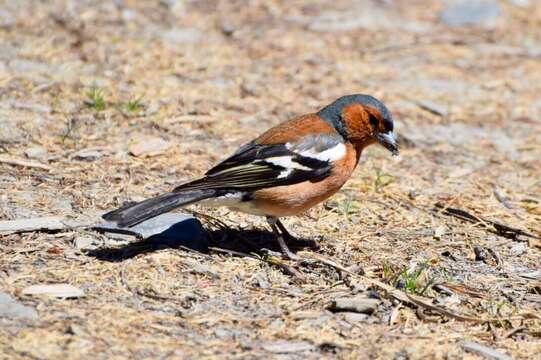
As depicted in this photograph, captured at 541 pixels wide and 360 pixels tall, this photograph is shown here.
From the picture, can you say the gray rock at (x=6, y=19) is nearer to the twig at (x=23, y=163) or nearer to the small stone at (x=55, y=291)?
the twig at (x=23, y=163)

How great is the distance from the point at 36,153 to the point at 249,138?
1.96m

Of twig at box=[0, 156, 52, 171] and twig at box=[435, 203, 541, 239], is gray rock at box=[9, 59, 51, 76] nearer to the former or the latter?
twig at box=[0, 156, 52, 171]

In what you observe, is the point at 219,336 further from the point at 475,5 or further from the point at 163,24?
the point at 475,5

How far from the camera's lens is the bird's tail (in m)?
5.22

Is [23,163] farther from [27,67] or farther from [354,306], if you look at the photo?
[354,306]

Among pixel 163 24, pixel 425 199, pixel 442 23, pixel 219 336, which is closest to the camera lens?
pixel 219 336

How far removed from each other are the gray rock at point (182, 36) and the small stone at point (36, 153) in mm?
3339

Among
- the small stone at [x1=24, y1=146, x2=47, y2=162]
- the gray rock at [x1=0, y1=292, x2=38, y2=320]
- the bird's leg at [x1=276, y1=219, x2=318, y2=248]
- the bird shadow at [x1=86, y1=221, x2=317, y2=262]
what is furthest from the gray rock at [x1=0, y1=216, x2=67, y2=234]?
the bird's leg at [x1=276, y1=219, x2=318, y2=248]

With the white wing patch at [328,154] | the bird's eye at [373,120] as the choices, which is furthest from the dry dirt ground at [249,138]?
the bird's eye at [373,120]

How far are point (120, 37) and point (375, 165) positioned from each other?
370 centimetres

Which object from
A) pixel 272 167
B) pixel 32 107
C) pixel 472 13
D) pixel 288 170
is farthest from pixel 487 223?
pixel 472 13

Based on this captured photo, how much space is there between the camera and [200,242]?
571 cm

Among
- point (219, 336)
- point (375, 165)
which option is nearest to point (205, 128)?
point (375, 165)

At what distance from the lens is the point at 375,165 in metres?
7.71
